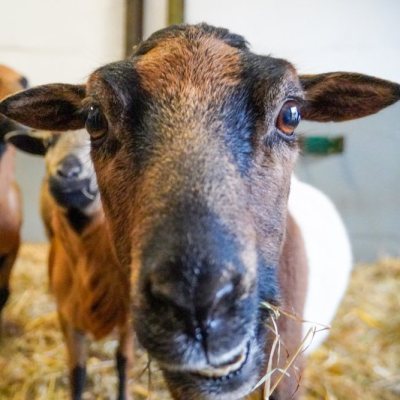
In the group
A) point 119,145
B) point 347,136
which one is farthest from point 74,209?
point 347,136

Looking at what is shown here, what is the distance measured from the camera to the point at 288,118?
7.07ft

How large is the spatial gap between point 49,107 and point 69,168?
0.62 m

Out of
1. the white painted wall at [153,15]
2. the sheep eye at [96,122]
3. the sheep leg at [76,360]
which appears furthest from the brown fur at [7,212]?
the sheep eye at [96,122]

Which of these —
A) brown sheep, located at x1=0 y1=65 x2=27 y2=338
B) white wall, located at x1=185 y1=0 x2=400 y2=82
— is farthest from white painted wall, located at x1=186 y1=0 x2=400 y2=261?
brown sheep, located at x1=0 y1=65 x2=27 y2=338

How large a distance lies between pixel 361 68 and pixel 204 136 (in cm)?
440

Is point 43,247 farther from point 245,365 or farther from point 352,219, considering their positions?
point 245,365

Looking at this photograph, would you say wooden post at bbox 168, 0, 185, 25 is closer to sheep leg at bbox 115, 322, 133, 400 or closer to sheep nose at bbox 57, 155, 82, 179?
sheep nose at bbox 57, 155, 82, 179

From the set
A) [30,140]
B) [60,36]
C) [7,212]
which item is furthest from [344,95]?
[60,36]

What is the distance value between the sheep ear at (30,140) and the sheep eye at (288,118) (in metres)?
1.89

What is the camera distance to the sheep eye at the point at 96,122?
2199 mm

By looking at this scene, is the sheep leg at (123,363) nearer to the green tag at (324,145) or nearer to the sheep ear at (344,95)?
the sheep ear at (344,95)

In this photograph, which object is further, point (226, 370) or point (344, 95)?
point (344, 95)

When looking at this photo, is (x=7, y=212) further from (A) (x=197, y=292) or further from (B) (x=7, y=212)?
(A) (x=197, y=292)

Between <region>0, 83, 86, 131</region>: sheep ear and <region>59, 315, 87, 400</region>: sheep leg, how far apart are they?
4.51 ft
